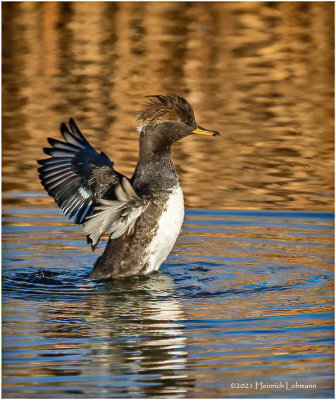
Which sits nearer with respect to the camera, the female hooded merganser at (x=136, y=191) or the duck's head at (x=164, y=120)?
the female hooded merganser at (x=136, y=191)

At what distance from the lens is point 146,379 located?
6273 mm

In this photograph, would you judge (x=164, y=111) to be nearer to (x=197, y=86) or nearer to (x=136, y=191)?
(x=136, y=191)

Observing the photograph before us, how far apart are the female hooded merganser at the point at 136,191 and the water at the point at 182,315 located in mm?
298

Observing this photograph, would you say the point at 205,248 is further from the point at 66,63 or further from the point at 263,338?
the point at 66,63

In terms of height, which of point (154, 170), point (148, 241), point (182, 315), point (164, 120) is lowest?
point (182, 315)

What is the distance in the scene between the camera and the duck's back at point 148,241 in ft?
28.4

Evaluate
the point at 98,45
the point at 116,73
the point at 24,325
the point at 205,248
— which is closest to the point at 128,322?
the point at 24,325

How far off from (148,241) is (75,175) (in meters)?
1.00

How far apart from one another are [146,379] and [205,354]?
635mm

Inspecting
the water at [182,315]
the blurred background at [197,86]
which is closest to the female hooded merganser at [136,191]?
the water at [182,315]

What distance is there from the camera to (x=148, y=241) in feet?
28.7

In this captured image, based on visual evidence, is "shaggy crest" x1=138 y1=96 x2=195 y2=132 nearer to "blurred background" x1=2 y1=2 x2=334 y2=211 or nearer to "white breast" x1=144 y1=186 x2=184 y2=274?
"white breast" x1=144 y1=186 x2=184 y2=274

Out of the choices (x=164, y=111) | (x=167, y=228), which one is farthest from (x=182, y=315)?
(x=164, y=111)

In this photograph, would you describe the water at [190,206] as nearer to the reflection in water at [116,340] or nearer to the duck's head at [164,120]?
the reflection in water at [116,340]
